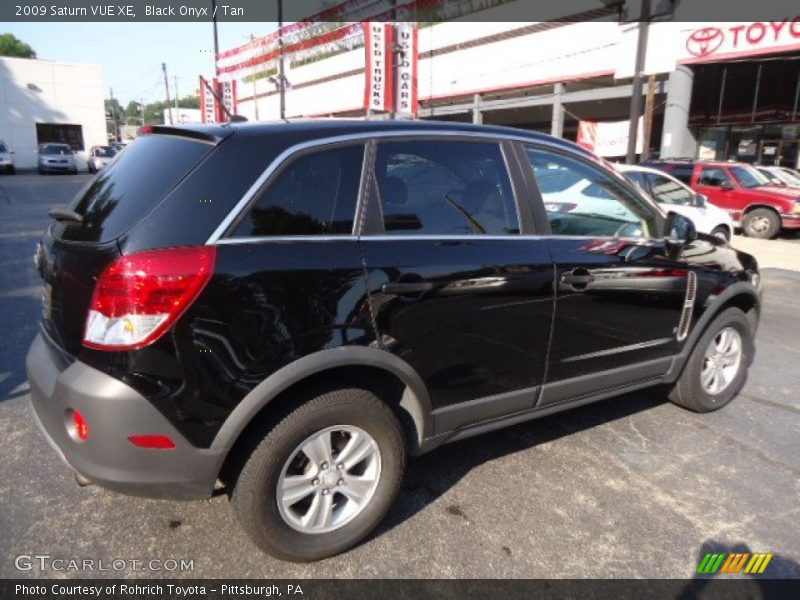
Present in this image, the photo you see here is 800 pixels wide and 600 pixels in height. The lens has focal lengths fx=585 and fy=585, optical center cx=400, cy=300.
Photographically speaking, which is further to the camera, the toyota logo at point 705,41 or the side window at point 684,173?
the toyota logo at point 705,41

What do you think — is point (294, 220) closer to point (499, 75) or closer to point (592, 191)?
point (592, 191)

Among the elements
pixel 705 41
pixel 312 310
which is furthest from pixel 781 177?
pixel 312 310

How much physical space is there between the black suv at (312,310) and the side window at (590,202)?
34mm

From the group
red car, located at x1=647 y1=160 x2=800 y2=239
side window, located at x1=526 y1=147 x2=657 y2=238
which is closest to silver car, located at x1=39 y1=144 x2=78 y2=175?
red car, located at x1=647 y1=160 x2=800 y2=239

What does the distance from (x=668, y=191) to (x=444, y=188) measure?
929 cm

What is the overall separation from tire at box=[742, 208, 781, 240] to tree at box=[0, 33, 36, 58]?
7806cm

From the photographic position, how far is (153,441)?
2.11 metres

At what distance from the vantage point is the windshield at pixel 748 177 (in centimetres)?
1369

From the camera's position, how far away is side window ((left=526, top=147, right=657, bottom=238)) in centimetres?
317

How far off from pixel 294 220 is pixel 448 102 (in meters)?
30.7

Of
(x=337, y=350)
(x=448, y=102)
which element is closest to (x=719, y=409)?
(x=337, y=350)

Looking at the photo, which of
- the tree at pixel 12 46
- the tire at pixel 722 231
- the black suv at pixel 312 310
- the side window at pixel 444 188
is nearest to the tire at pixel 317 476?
the black suv at pixel 312 310

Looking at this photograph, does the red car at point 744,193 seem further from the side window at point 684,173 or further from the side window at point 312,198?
the side window at point 312,198

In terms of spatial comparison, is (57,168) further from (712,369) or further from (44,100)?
(712,369)
